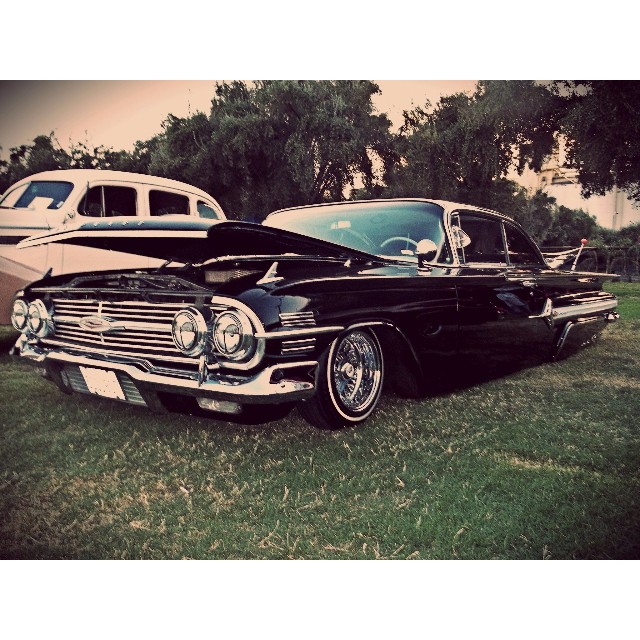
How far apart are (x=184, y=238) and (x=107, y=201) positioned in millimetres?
765

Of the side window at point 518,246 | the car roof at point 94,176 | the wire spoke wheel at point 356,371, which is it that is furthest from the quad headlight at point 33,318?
the side window at point 518,246

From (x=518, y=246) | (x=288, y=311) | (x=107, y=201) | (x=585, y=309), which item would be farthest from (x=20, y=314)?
(x=585, y=309)

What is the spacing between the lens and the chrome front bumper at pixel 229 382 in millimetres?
2014

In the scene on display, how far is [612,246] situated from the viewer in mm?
3123

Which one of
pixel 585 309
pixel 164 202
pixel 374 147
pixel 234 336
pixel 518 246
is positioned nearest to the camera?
pixel 234 336

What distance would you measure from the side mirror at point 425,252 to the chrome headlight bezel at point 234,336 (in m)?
1.13

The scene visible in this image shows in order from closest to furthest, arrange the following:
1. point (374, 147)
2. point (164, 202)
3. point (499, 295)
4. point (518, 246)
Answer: point (164, 202)
point (374, 147)
point (499, 295)
point (518, 246)

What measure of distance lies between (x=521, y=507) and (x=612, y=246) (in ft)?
5.80

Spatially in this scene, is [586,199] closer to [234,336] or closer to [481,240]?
[481,240]

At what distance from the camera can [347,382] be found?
8.07 ft

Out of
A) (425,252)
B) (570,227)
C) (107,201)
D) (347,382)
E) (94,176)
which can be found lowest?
(347,382)

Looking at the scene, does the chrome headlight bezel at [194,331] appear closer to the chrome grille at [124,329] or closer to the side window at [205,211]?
the chrome grille at [124,329]

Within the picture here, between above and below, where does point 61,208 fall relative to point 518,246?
above

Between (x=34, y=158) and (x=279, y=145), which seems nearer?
(x=34, y=158)
